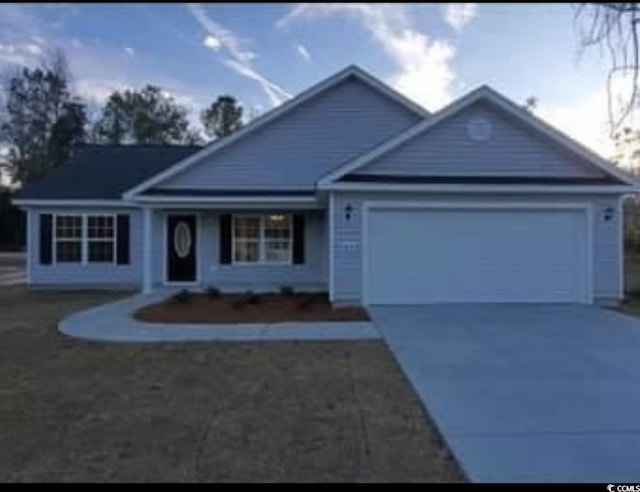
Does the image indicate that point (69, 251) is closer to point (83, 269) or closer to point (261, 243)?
point (83, 269)

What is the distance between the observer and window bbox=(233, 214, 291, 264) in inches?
857

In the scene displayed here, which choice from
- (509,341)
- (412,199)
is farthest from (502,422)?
(412,199)

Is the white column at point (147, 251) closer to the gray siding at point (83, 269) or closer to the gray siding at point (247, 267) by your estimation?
the gray siding at point (247, 267)

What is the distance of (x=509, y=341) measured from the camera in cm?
1168

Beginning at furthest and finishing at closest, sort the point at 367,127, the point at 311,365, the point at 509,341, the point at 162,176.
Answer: the point at 367,127 < the point at 162,176 < the point at 509,341 < the point at 311,365

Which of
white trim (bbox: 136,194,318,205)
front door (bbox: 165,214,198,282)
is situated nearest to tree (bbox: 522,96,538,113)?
white trim (bbox: 136,194,318,205)

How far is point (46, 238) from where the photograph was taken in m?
22.8

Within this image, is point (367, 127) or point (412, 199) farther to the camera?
point (367, 127)

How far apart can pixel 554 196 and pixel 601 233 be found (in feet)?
4.55

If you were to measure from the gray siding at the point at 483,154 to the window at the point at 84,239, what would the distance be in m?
10.1

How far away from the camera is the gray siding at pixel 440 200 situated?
654 inches

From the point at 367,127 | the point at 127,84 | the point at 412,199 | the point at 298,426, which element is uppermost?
the point at 127,84

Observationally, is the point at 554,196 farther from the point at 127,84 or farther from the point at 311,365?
the point at 127,84

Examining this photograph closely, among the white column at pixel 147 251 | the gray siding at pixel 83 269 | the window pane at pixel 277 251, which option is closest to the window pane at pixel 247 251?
the window pane at pixel 277 251
